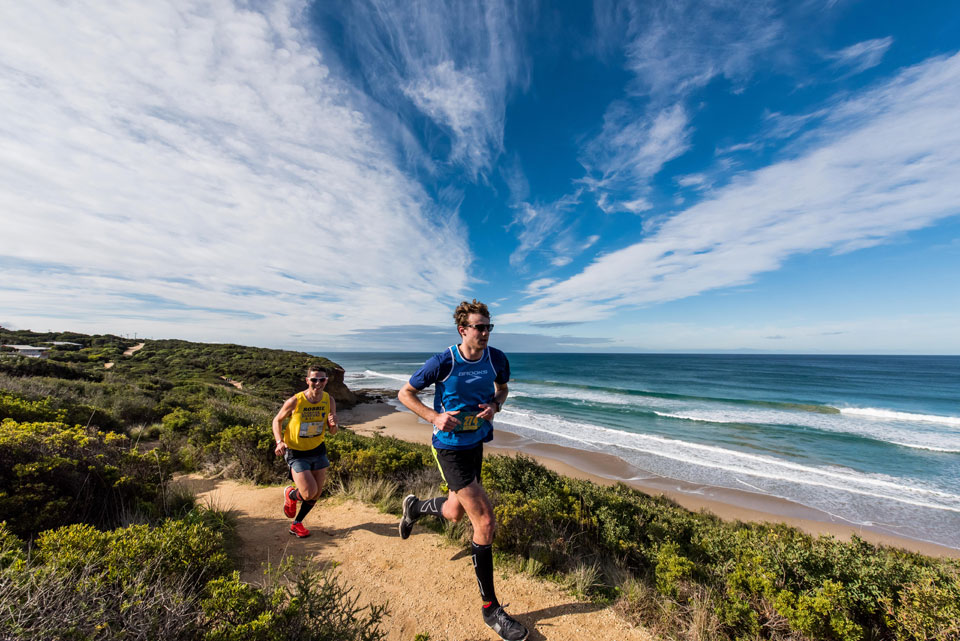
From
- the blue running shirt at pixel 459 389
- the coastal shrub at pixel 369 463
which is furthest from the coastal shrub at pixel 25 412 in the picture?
the blue running shirt at pixel 459 389

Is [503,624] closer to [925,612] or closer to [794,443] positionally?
[925,612]

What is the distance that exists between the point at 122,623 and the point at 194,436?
6927mm

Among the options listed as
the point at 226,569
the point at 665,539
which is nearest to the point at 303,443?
the point at 226,569

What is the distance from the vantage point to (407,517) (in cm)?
395

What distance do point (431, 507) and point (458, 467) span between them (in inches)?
39.1

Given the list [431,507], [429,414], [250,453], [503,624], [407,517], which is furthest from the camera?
[250,453]

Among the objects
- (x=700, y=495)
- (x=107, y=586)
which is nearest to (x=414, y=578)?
(x=107, y=586)

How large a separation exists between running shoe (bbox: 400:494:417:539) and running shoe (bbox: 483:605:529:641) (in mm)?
1327

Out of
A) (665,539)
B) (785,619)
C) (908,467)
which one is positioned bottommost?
(908,467)

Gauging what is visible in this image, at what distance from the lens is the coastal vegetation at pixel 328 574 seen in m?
1.86

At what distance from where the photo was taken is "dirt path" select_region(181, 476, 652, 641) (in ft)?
9.40

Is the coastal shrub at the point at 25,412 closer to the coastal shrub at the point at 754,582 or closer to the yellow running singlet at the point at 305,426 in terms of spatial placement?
the yellow running singlet at the point at 305,426

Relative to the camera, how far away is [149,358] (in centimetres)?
2967

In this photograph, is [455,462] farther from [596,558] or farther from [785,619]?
[785,619]
